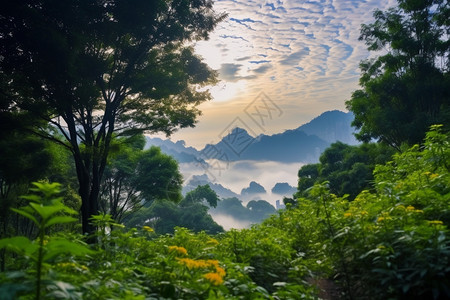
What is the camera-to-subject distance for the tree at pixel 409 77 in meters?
15.1

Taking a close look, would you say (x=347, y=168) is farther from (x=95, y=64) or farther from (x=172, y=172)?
(x=95, y=64)

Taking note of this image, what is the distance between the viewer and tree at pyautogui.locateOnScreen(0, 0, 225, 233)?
27.0 feet

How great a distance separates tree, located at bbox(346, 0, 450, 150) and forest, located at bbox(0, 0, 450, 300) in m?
0.07

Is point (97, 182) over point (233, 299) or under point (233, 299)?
over

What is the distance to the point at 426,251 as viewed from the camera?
7.09 feet

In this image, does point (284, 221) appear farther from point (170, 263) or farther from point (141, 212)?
point (141, 212)

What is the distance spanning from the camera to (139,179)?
20781 mm

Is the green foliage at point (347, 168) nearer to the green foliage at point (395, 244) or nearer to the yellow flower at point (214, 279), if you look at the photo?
the green foliage at point (395, 244)

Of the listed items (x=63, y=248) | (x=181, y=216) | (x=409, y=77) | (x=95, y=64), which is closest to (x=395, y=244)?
(x=63, y=248)

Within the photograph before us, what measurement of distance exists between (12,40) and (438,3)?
62.2ft

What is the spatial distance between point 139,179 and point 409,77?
17.9 meters

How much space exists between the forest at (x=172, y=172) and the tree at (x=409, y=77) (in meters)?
0.07

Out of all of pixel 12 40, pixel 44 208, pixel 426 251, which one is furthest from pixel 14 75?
pixel 426 251

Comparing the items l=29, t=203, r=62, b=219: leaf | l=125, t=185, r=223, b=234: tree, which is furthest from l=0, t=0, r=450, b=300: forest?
l=125, t=185, r=223, b=234: tree
